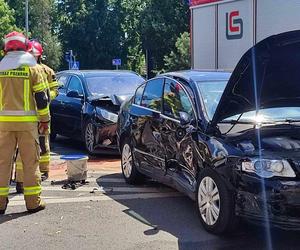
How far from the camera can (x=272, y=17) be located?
9633 millimetres

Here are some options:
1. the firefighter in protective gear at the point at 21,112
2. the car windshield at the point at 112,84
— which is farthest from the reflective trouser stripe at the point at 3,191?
A: the car windshield at the point at 112,84

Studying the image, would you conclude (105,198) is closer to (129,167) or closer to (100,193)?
(100,193)

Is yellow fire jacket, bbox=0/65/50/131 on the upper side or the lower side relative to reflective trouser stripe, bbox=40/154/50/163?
upper

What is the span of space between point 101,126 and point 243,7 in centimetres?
332

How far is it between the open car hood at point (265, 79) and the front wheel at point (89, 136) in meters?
4.77

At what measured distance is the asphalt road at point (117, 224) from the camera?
203 inches

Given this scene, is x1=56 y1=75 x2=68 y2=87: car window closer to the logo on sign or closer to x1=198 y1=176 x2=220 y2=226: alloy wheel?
the logo on sign

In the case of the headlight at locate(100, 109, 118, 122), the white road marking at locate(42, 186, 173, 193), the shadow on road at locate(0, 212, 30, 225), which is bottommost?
the white road marking at locate(42, 186, 173, 193)

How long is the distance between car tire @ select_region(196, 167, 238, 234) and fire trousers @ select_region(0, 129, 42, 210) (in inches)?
73.4

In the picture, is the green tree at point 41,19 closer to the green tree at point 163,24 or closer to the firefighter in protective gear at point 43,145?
the green tree at point 163,24

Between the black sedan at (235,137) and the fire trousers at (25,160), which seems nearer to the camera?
the black sedan at (235,137)

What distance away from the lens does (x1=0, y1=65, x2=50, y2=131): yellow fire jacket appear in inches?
242

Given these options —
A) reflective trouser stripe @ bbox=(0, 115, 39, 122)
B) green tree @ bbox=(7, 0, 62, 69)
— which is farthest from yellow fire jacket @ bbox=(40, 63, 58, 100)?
green tree @ bbox=(7, 0, 62, 69)

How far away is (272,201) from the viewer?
4.68 m
